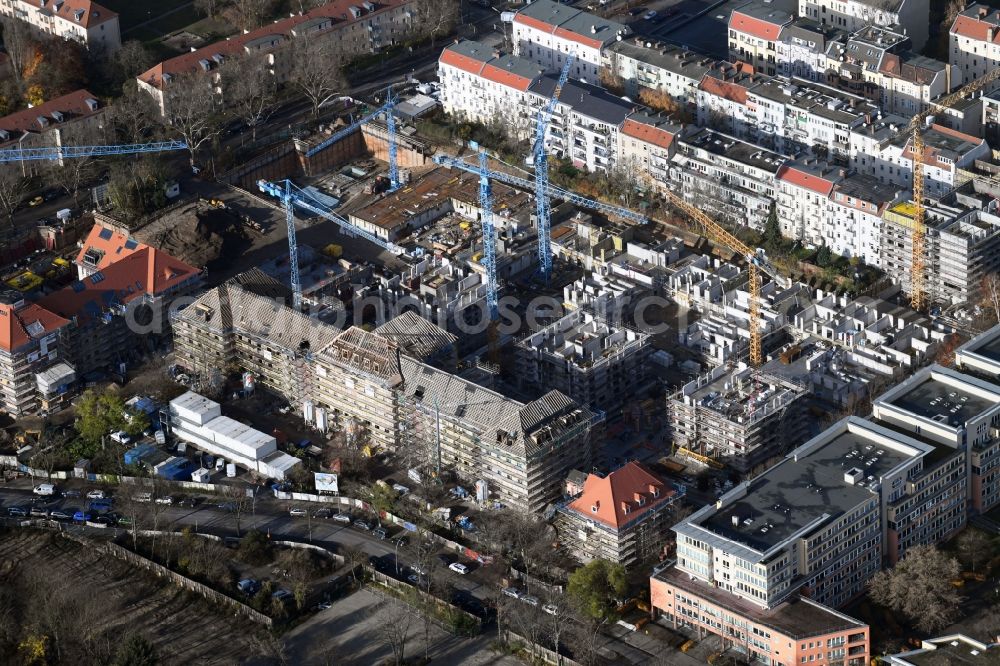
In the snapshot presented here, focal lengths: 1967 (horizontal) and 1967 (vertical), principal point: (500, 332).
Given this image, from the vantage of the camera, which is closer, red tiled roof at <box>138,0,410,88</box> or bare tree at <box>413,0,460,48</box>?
red tiled roof at <box>138,0,410,88</box>

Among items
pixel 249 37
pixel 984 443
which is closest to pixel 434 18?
pixel 249 37

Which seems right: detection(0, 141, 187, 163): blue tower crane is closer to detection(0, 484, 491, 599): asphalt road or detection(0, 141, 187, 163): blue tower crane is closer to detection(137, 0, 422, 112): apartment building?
detection(137, 0, 422, 112): apartment building

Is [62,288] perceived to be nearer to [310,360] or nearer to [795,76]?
[310,360]

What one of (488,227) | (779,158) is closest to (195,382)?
(488,227)

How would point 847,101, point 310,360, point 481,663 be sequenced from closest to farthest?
point 481,663
point 310,360
point 847,101

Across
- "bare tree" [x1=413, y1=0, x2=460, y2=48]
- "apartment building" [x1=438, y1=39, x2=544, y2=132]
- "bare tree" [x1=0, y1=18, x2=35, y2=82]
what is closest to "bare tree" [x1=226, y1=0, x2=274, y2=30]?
"bare tree" [x1=413, y1=0, x2=460, y2=48]

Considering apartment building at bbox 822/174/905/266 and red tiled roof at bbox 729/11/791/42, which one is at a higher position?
red tiled roof at bbox 729/11/791/42
